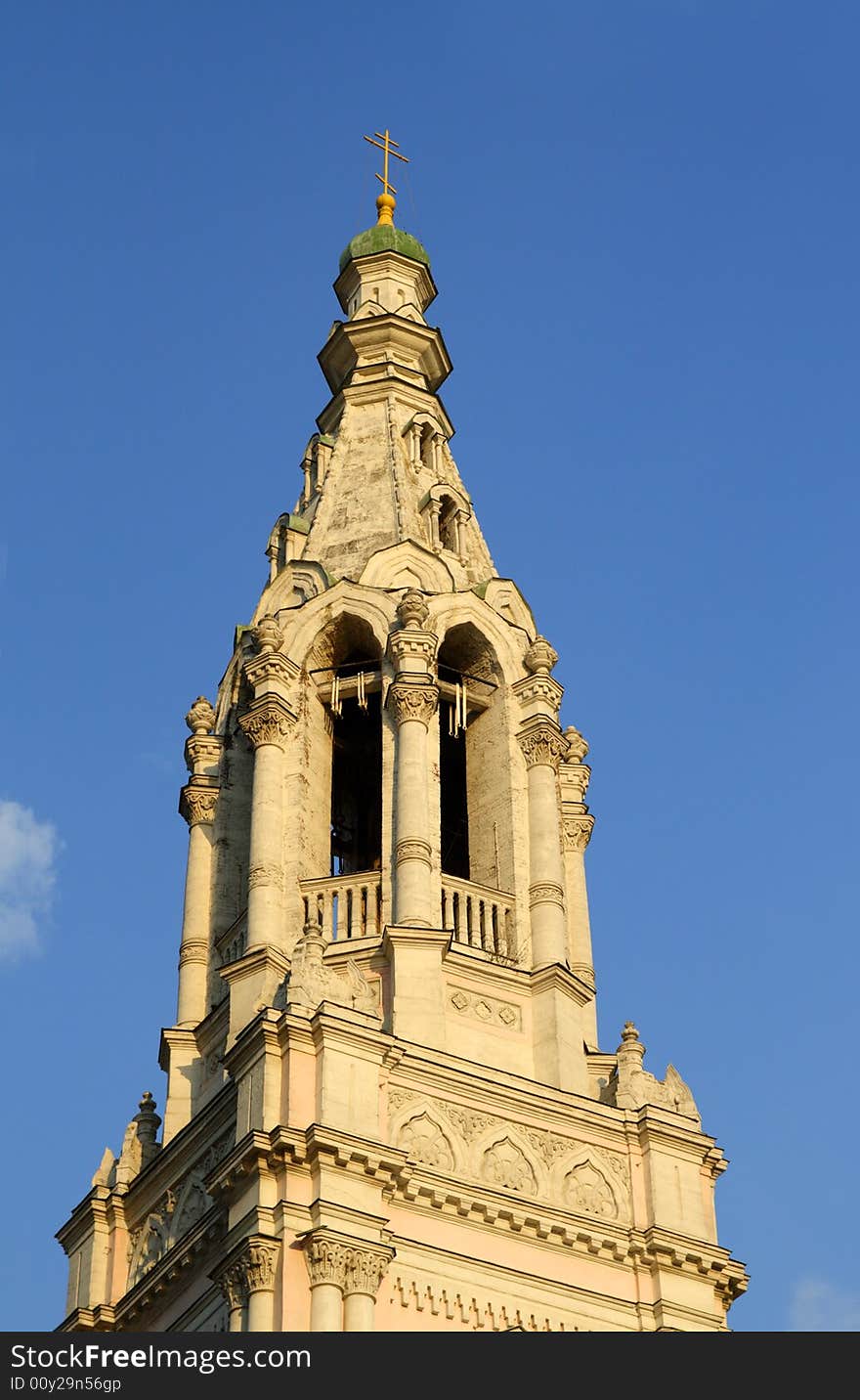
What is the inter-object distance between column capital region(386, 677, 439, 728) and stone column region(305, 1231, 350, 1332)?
9.82m

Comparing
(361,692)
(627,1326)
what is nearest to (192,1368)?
(627,1326)

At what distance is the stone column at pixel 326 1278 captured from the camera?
33.0 m

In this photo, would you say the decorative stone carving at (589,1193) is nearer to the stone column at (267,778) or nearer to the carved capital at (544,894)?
the carved capital at (544,894)

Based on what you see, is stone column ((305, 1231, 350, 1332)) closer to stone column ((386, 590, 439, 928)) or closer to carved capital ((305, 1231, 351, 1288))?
carved capital ((305, 1231, 351, 1288))

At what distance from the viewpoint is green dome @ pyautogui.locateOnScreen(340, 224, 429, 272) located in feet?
169

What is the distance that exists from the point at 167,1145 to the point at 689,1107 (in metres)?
7.45

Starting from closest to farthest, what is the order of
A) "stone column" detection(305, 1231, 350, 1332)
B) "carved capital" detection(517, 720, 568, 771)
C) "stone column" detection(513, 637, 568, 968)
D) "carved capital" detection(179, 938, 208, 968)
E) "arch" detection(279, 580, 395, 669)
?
"stone column" detection(305, 1231, 350, 1332), "stone column" detection(513, 637, 568, 968), "carved capital" detection(179, 938, 208, 968), "carved capital" detection(517, 720, 568, 771), "arch" detection(279, 580, 395, 669)

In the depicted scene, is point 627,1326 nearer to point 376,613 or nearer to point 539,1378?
point 539,1378

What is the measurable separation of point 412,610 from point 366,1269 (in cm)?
1192

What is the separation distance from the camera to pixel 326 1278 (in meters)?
33.4

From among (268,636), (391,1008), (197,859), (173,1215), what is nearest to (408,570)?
(268,636)

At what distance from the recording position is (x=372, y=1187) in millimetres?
34906

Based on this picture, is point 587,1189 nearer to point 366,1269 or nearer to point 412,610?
point 366,1269

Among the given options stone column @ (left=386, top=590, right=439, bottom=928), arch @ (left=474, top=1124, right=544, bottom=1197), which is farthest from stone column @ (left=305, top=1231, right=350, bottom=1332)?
stone column @ (left=386, top=590, right=439, bottom=928)
